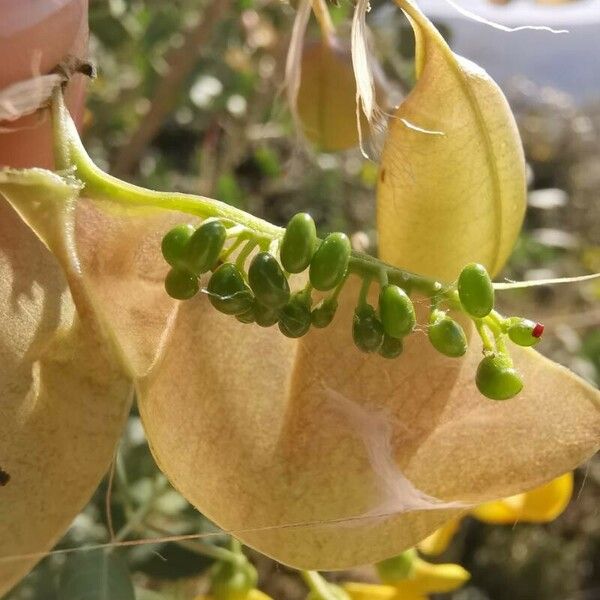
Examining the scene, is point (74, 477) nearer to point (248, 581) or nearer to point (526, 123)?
point (248, 581)

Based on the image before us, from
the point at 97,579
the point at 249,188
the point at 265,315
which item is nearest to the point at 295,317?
the point at 265,315

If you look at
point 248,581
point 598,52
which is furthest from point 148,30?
point 598,52

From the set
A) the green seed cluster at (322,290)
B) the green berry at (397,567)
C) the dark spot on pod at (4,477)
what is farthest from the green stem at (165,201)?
the green berry at (397,567)

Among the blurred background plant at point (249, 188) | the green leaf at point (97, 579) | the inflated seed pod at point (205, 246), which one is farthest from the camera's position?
the blurred background plant at point (249, 188)

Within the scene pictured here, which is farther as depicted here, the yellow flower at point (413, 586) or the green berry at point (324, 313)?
the yellow flower at point (413, 586)

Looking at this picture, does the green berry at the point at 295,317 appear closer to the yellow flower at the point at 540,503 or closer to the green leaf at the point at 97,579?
the green leaf at the point at 97,579

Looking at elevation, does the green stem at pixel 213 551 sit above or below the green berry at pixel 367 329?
below
